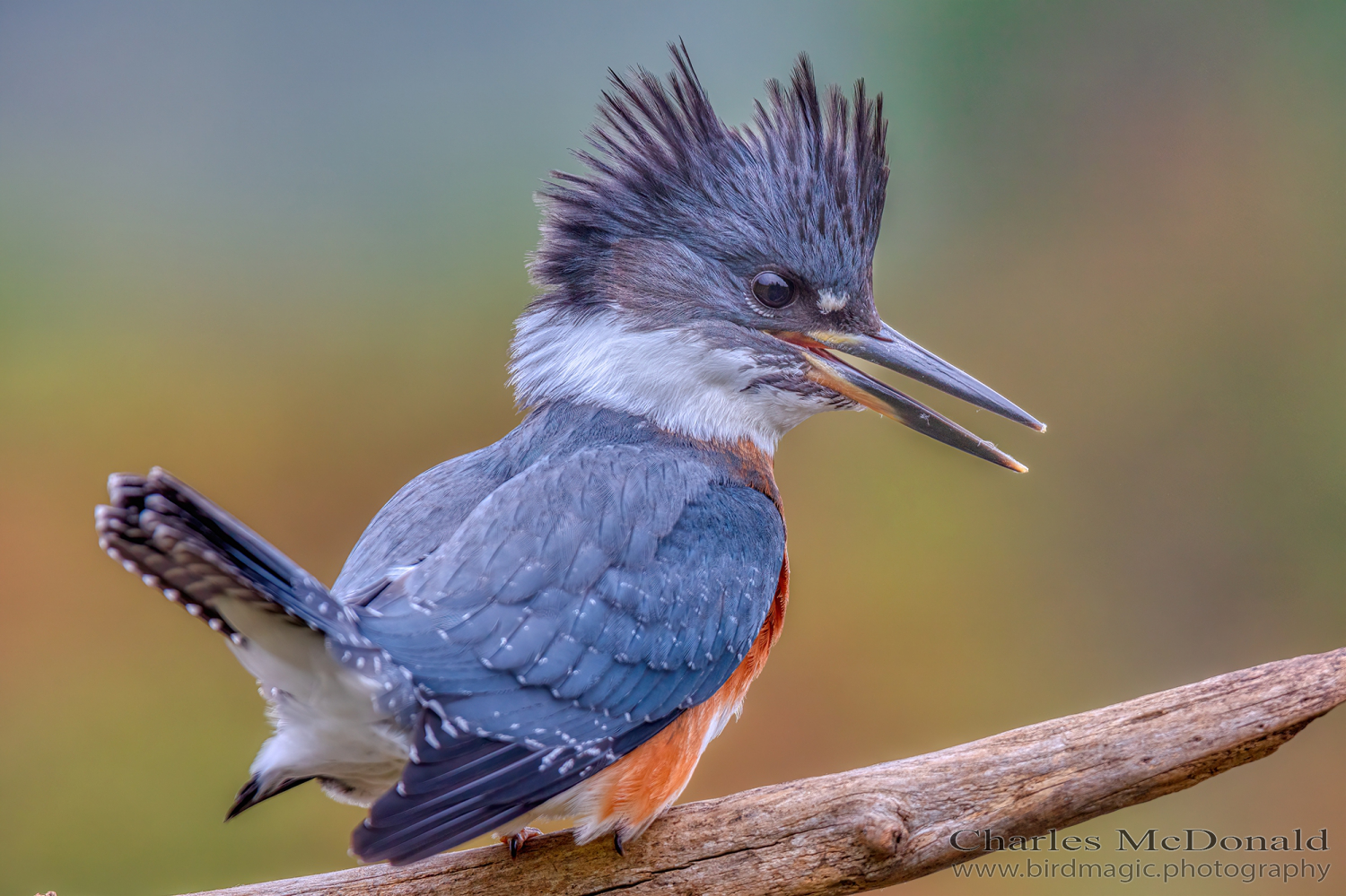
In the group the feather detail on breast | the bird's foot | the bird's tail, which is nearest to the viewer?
the bird's tail

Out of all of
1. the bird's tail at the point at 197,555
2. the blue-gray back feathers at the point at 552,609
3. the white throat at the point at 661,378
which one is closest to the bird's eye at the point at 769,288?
the white throat at the point at 661,378

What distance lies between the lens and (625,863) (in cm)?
178

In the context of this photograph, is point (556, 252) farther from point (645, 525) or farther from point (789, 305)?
point (645, 525)

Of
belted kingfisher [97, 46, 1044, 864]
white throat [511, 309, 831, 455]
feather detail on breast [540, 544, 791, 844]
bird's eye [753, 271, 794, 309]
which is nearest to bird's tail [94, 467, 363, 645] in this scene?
belted kingfisher [97, 46, 1044, 864]

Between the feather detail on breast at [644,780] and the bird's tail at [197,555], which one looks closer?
the bird's tail at [197,555]

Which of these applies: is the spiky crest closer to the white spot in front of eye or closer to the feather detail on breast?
the white spot in front of eye

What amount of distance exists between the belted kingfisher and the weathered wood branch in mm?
90

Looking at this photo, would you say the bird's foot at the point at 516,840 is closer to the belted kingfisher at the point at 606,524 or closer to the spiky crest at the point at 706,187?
the belted kingfisher at the point at 606,524

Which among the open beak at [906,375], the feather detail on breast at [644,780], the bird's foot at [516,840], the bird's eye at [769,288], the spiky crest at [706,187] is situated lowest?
the bird's foot at [516,840]

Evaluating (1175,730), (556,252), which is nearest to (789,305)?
(556,252)

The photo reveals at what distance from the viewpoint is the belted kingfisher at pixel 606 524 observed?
4.70 feet

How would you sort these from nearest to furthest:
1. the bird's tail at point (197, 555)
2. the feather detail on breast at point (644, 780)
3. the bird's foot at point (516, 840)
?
1. the bird's tail at point (197, 555)
2. the feather detail on breast at point (644, 780)
3. the bird's foot at point (516, 840)

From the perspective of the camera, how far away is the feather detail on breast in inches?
65.3

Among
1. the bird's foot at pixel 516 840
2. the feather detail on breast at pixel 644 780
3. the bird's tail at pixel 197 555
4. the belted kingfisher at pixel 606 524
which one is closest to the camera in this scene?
the bird's tail at pixel 197 555
